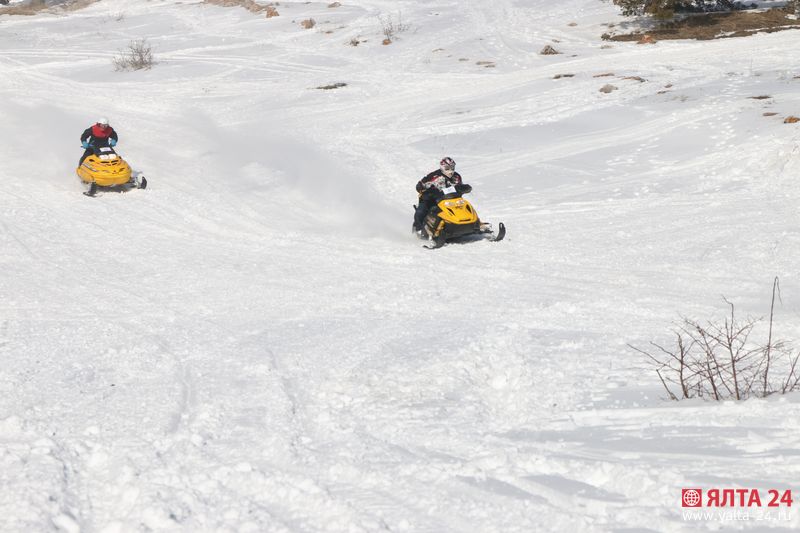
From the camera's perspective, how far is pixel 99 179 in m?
14.7

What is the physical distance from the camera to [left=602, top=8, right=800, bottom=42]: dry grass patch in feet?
84.3

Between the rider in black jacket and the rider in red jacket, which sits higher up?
the rider in red jacket

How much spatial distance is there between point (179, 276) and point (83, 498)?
19.3 feet

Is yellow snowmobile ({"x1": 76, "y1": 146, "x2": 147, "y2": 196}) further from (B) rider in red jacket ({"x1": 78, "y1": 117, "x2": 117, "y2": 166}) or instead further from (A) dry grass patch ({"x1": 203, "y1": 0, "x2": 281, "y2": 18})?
(A) dry grass patch ({"x1": 203, "y1": 0, "x2": 281, "y2": 18})

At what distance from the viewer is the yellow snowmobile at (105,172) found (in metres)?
14.7

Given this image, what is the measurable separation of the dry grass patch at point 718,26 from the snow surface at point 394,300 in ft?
4.42

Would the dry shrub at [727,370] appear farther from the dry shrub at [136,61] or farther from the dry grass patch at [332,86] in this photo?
the dry shrub at [136,61]

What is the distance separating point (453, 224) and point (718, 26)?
66.3 ft

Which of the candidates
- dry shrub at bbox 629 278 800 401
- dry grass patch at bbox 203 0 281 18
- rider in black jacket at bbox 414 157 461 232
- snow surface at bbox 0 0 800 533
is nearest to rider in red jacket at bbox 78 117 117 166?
→ snow surface at bbox 0 0 800 533

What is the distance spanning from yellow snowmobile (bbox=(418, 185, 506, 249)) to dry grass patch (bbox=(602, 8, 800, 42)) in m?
17.5

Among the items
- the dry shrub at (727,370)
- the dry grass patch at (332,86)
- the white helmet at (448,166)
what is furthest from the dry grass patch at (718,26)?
the dry shrub at (727,370)

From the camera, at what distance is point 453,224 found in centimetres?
1162

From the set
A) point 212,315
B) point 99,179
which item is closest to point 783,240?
point 212,315

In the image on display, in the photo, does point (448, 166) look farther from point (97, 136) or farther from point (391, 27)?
point (391, 27)
